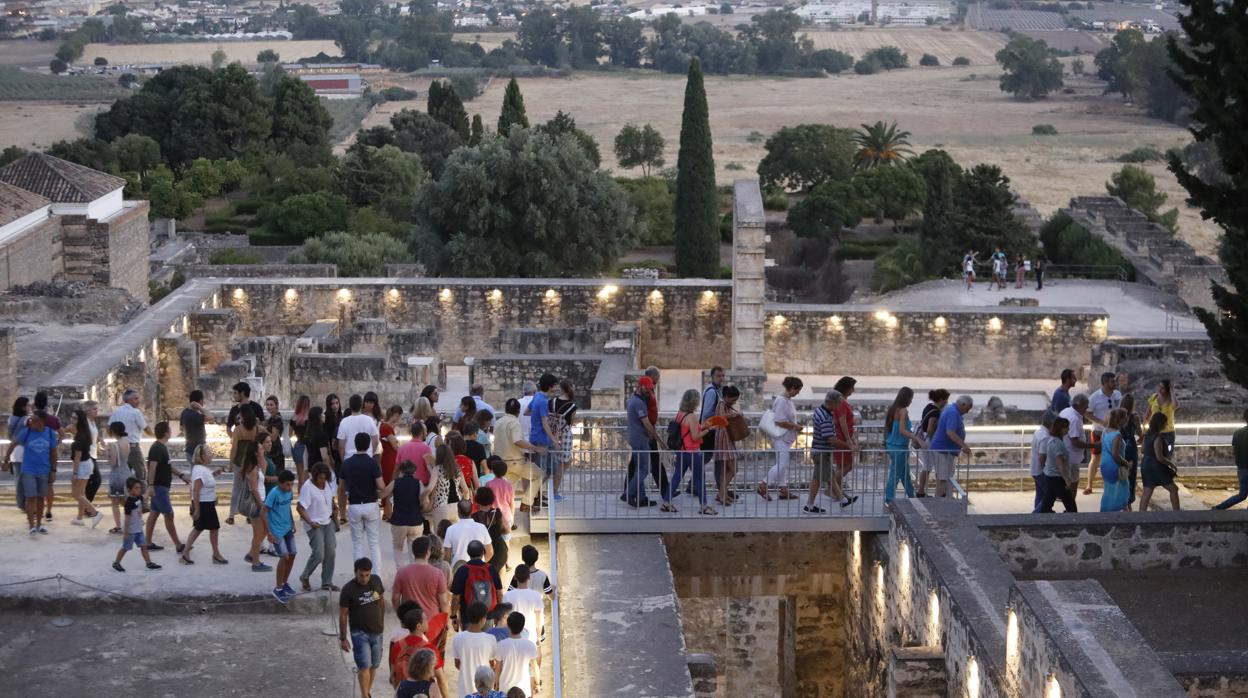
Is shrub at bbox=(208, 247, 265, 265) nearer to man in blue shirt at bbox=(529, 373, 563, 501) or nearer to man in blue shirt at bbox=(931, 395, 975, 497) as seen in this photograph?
man in blue shirt at bbox=(529, 373, 563, 501)

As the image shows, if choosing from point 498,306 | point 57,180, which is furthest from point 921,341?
point 57,180

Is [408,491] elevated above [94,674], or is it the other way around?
[408,491]

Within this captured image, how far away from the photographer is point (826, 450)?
18.3 m

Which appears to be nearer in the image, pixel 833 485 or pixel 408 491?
pixel 408 491

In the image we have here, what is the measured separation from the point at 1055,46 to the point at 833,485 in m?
172

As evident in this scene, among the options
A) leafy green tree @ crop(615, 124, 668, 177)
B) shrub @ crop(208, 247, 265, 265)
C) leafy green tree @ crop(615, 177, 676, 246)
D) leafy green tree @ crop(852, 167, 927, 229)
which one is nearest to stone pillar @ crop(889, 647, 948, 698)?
shrub @ crop(208, 247, 265, 265)

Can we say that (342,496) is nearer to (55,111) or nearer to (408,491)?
(408,491)

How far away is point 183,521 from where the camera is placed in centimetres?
1919

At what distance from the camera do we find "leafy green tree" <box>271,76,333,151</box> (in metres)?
80.1

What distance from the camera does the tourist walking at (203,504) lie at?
17.5 m

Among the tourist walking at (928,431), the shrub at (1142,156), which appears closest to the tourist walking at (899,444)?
the tourist walking at (928,431)

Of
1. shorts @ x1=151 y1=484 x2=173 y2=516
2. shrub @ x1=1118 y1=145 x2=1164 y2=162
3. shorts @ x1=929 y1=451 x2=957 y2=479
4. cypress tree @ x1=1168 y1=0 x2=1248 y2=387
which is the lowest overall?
shrub @ x1=1118 y1=145 x2=1164 y2=162

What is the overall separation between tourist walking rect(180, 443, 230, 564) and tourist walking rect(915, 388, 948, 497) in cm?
664

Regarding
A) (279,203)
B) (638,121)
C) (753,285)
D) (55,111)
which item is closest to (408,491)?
(753,285)
